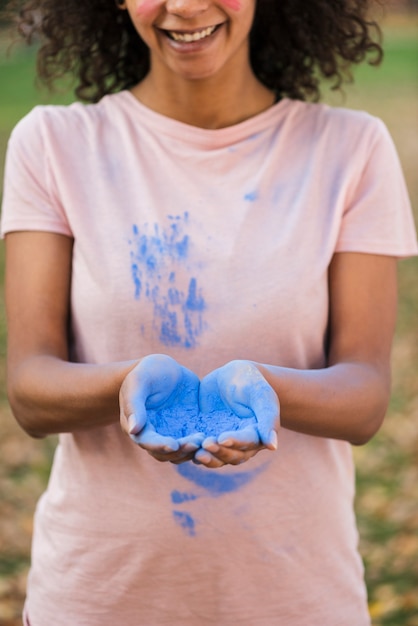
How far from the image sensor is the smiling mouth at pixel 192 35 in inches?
75.2

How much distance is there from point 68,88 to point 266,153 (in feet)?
2.53

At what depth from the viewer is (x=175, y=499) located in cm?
190

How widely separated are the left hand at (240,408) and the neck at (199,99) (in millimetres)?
664

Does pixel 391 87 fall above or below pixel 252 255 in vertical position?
below

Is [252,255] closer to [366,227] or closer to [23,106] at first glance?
[366,227]

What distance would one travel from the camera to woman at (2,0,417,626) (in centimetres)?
189

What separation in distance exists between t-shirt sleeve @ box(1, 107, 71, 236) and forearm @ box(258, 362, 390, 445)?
0.57m

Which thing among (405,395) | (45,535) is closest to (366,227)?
(45,535)

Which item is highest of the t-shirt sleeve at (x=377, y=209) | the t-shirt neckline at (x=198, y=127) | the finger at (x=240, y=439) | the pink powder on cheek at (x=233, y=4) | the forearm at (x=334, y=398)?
the pink powder on cheek at (x=233, y=4)

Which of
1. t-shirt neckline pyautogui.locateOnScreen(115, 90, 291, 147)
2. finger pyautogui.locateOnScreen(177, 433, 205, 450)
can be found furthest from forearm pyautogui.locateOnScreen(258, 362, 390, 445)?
t-shirt neckline pyautogui.locateOnScreen(115, 90, 291, 147)

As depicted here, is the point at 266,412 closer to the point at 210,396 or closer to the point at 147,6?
the point at 210,396

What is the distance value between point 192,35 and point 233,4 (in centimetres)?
11

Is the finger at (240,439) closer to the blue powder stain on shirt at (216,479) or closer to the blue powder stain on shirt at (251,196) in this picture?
the blue powder stain on shirt at (216,479)

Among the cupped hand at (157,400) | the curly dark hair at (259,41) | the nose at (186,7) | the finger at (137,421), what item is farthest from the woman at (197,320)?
the curly dark hair at (259,41)
